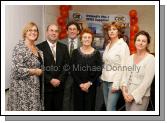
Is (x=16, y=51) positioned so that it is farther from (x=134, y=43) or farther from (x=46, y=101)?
(x=134, y=43)

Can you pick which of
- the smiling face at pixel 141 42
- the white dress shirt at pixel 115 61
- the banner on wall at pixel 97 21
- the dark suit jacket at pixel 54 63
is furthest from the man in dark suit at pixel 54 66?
the smiling face at pixel 141 42

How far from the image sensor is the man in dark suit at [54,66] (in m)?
2.84

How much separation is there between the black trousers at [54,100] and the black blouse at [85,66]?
0.21 metres

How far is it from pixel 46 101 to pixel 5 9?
0.88 metres

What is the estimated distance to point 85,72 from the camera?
283cm

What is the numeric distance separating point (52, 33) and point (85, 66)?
0.41m

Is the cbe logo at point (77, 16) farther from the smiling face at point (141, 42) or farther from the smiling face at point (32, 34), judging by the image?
the smiling face at point (141, 42)

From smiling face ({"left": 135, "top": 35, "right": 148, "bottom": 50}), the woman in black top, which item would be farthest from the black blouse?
smiling face ({"left": 135, "top": 35, "right": 148, "bottom": 50})

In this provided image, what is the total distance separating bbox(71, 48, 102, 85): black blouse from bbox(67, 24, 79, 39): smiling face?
0.13 m

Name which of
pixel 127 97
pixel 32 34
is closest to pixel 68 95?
pixel 127 97

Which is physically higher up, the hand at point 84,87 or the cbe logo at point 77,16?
the cbe logo at point 77,16

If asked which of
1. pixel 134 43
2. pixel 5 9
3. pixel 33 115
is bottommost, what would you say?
pixel 33 115

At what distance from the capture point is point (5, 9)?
2805 millimetres

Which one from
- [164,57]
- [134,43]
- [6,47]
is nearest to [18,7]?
[6,47]
